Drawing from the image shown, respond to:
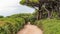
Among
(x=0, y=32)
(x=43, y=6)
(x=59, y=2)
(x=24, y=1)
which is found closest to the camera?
(x=0, y=32)

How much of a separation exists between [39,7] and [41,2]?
3355 mm

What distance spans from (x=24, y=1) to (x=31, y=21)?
530cm

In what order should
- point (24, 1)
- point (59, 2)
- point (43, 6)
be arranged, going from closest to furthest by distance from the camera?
point (59, 2)
point (43, 6)
point (24, 1)

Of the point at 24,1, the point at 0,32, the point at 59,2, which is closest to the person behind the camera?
the point at 0,32

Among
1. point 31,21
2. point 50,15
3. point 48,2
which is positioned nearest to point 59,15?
point 50,15

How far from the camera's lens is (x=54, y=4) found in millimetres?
41312

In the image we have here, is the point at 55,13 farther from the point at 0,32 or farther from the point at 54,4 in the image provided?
the point at 0,32

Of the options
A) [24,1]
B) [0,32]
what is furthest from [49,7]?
[0,32]

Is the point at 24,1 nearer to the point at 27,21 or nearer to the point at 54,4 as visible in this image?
the point at 27,21

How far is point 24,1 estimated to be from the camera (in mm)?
46531

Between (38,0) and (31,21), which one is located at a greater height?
(38,0)

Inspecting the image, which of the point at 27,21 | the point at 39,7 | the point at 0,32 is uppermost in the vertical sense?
the point at 0,32

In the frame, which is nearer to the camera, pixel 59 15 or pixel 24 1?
pixel 59 15

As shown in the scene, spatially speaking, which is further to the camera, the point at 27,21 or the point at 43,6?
the point at 27,21
